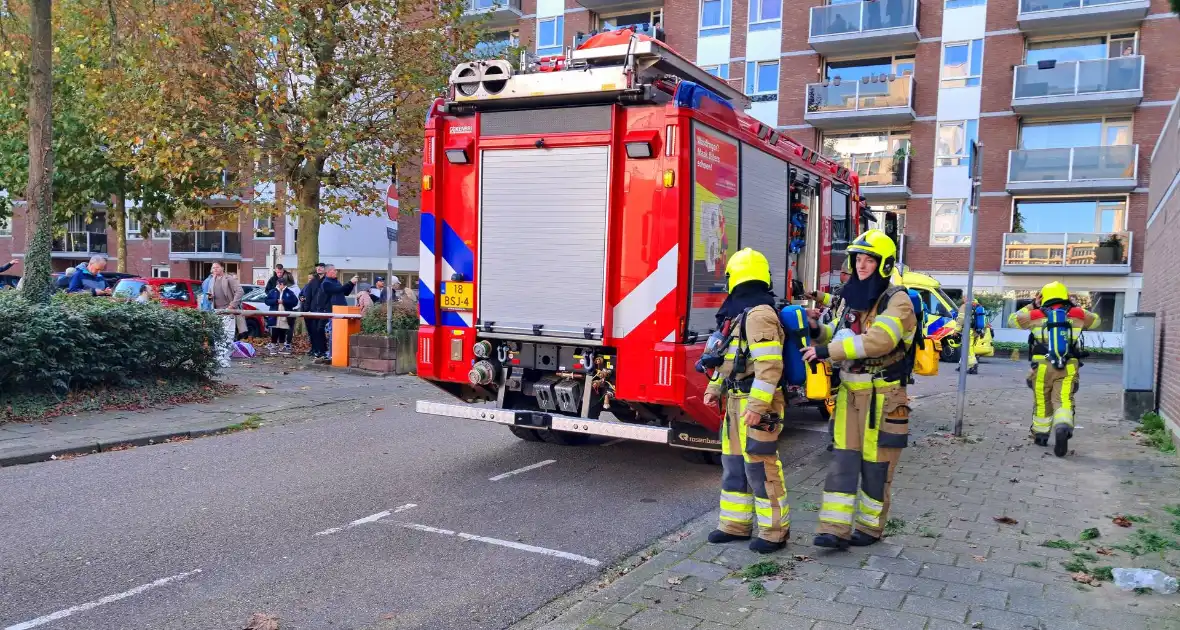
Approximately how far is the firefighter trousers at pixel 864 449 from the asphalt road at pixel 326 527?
1.16m

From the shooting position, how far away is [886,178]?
96.4ft

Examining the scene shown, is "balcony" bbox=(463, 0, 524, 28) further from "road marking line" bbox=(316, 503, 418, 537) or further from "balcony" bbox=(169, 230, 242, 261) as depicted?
"road marking line" bbox=(316, 503, 418, 537)

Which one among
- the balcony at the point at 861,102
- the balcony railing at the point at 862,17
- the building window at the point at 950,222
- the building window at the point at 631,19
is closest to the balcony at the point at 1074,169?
the building window at the point at 950,222

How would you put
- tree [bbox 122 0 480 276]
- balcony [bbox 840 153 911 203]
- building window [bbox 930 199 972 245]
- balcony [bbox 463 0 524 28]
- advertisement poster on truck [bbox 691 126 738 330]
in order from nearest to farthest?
1. advertisement poster on truck [bbox 691 126 738 330]
2. tree [bbox 122 0 480 276]
3. building window [bbox 930 199 972 245]
4. balcony [bbox 840 153 911 203]
5. balcony [bbox 463 0 524 28]

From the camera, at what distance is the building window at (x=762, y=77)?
31234 mm

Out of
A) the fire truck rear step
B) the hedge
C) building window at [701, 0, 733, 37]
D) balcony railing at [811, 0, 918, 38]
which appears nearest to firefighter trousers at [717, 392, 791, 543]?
the fire truck rear step

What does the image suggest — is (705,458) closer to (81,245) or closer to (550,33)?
(550,33)

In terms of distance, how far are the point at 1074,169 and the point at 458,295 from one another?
26.4 meters

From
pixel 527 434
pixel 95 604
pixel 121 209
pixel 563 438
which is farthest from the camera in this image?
pixel 121 209

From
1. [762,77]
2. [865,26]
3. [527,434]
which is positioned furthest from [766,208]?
[762,77]

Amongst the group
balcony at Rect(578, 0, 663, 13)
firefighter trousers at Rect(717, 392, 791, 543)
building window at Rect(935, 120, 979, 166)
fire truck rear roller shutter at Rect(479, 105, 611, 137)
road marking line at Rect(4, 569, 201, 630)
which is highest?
balcony at Rect(578, 0, 663, 13)

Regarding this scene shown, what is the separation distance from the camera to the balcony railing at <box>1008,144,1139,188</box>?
85.6 feet

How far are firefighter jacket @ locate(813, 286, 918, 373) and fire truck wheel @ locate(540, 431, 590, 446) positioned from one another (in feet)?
11.2

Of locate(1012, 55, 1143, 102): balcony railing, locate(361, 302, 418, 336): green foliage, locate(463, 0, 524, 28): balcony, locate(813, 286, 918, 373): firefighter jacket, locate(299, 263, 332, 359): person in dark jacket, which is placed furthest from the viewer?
locate(463, 0, 524, 28): balcony
